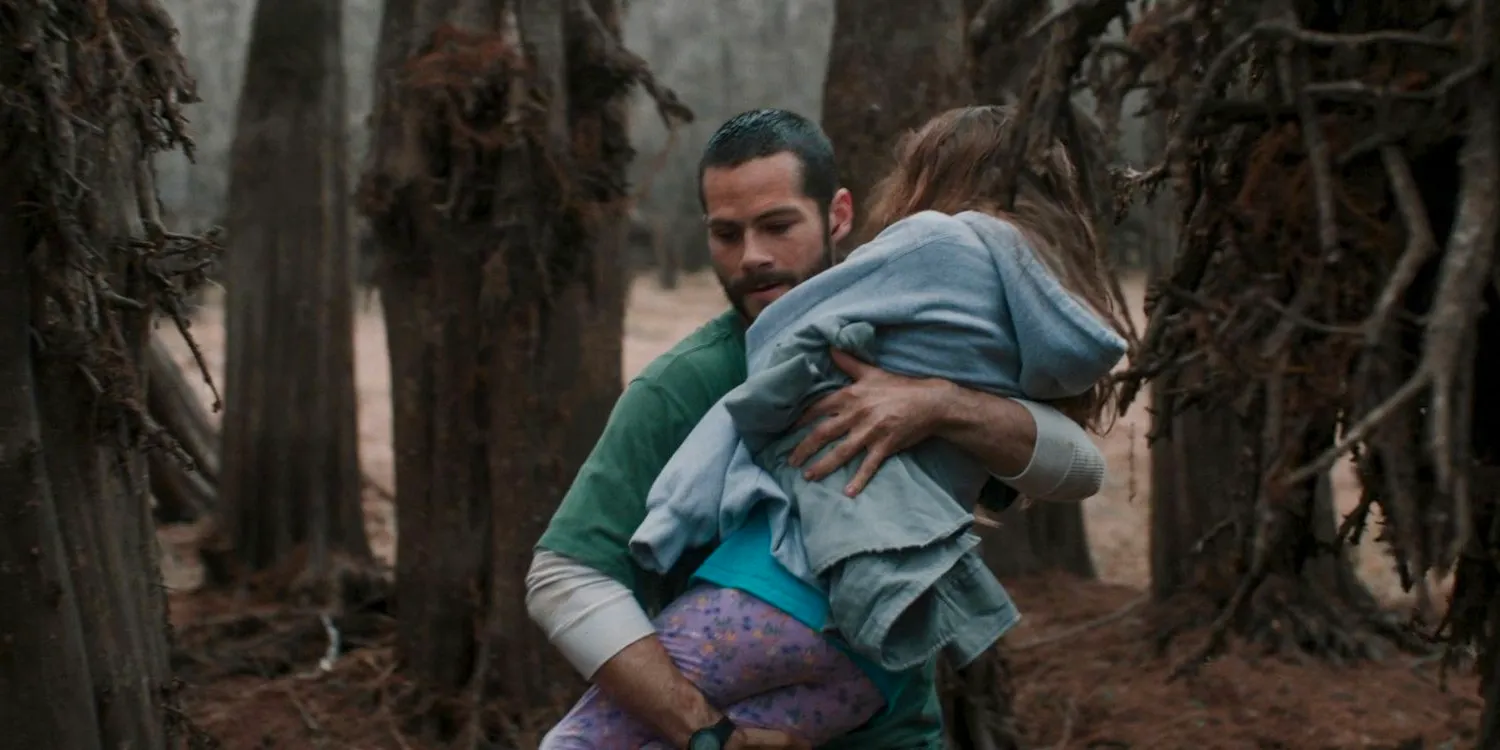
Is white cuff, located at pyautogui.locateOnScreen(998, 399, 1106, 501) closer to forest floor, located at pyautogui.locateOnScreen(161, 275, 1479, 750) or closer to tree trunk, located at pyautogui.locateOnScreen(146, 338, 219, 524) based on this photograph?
forest floor, located at pyautogui.locateOnScreen(161, 275, 1479, 750)

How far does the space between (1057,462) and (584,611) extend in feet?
2.40

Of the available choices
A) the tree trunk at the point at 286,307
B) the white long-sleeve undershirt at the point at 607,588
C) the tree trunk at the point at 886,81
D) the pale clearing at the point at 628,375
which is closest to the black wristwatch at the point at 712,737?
the white long-sleeve undershirt at the point at 607,588

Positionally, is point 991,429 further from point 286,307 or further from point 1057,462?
point 286,307

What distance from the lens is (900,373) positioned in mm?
2645

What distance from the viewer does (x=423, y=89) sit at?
6.07m

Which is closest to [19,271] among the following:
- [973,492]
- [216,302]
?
[973,492]

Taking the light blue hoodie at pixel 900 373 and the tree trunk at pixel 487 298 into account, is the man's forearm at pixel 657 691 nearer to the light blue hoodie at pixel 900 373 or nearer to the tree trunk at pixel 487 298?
the light blue hoodie at pixel 900 373

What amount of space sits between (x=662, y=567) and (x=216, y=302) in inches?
1268

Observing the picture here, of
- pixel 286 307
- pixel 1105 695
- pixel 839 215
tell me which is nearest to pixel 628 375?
pixel 286 307

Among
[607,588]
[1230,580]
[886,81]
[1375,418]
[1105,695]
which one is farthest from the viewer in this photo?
[1105,695]

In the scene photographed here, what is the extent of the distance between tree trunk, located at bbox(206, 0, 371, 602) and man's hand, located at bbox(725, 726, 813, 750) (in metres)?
7.22

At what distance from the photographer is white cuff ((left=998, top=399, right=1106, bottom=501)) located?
2.68 m

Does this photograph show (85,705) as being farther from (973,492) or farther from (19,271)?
(973,492)

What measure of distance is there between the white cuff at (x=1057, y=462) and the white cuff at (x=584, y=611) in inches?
23.2
